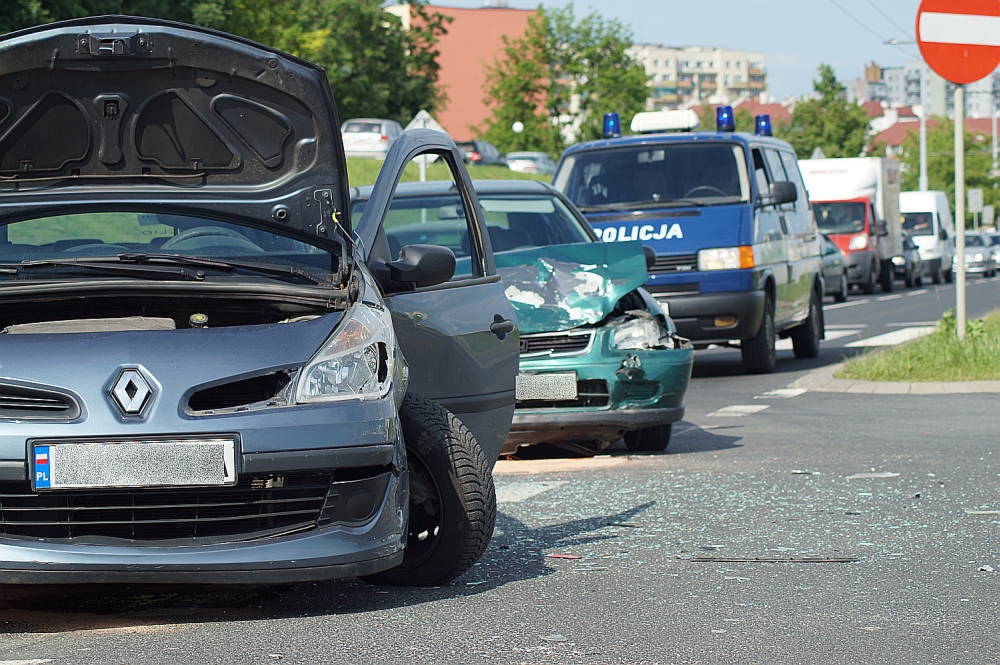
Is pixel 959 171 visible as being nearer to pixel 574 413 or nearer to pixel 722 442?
pixel 722 442

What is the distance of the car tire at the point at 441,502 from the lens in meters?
5.08

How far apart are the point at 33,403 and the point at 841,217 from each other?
31.6 m

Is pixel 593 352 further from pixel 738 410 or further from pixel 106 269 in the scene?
pixel 106 269

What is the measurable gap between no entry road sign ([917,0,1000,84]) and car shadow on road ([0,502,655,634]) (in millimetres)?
7797

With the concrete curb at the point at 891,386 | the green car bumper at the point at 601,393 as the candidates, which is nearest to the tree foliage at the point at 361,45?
the concrete curb at the point at 891,386

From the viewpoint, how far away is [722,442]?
952 centimetres

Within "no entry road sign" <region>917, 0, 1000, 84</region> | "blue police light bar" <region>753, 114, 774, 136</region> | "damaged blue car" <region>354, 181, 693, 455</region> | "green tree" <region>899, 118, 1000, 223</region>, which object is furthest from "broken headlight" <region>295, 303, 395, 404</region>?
"green tree" <region>899, 118, 1000, 223</region>

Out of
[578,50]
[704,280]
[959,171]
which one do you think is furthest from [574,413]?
[578,50]

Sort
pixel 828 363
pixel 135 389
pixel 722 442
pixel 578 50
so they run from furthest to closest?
1. pixel 578 50
2. pixel 828 363
3. pixel 722 442
4. pixel 135 389

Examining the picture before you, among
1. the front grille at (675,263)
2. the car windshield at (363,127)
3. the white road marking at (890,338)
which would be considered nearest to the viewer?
the front grille at (675,263)

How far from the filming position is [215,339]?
4598mm

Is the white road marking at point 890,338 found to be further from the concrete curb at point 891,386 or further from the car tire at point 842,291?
the car tire at point 842,291

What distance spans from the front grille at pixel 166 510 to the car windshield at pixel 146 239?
3.33 feet

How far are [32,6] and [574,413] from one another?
82.1 feet
